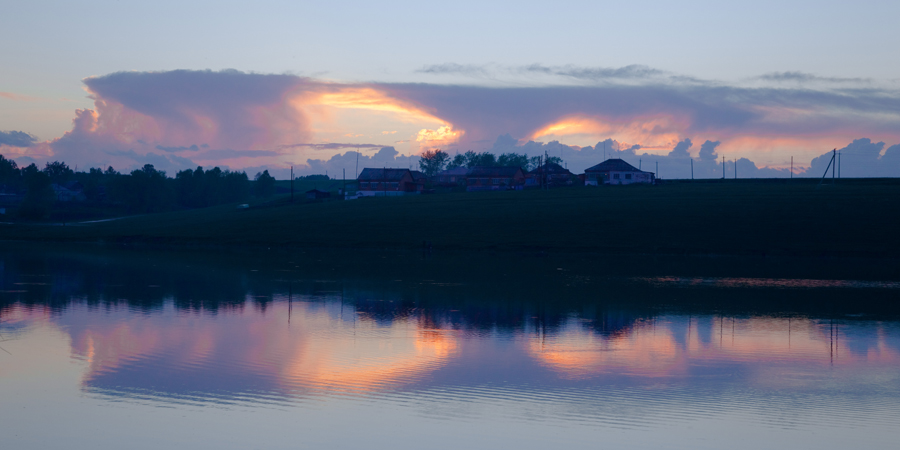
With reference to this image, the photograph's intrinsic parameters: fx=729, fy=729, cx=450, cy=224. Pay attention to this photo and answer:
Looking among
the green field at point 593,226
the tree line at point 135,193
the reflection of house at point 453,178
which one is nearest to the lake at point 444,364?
the green field at point 593,226

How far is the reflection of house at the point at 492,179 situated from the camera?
152 meters

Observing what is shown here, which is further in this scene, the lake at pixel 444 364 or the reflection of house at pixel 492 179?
the reflection of house at pixel 492 179

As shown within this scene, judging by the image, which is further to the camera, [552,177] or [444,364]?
[552,177]

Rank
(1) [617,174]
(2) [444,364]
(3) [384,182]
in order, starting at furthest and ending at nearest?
(1) [617,174] < (3) [384,182] < (2) [444,364]

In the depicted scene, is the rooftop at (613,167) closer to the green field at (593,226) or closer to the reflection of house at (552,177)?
the reflection of house at (552,177)

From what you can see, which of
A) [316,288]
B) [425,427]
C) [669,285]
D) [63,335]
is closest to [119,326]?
[63,335]

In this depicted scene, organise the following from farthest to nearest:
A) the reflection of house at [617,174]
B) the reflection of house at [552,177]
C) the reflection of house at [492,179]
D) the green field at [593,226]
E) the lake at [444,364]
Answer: the reflection of house at [552,177], the reflection of house at [492,179], the reflection of house at [617,174], the green field at [593,226], the lake at [444,364]

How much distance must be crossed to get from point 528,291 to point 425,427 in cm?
2382

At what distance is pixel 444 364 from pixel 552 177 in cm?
13896

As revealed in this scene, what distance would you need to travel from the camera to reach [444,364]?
20562 mm

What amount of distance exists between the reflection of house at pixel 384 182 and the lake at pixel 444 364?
103 meters

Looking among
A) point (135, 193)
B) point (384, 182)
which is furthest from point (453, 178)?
point (135, 193)

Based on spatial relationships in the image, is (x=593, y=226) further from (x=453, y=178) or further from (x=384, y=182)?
(x=453, y=178)

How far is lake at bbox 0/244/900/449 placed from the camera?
14.6 m
